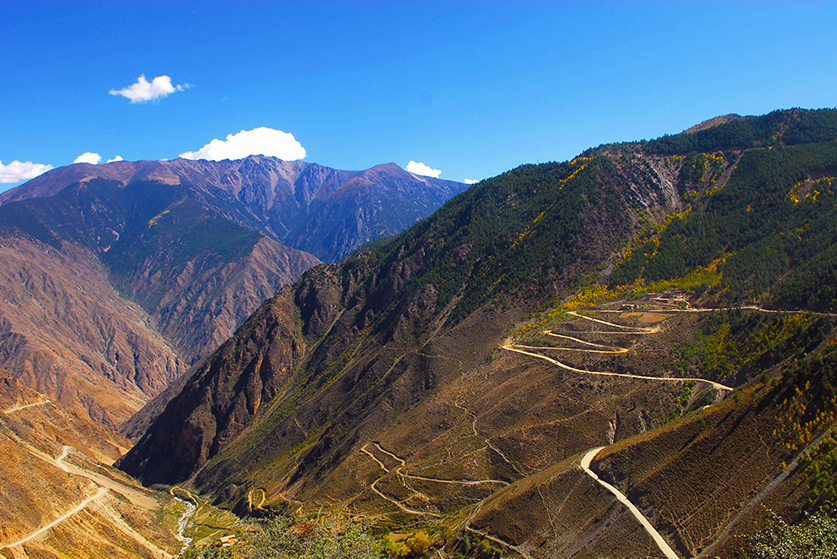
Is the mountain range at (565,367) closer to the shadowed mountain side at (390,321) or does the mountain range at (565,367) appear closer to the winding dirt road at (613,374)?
the winding dirt road at (613,374)

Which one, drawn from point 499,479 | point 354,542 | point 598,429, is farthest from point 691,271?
point 354,542

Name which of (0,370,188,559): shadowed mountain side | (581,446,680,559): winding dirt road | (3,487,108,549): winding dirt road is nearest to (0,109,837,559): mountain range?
(581,446,680,559): winding dirt road

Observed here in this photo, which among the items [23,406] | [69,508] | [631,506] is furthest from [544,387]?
[23,406]

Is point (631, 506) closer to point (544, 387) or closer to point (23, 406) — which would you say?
point (544, 387)

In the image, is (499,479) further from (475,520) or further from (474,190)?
(474,190)

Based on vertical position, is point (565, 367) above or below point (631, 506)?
above

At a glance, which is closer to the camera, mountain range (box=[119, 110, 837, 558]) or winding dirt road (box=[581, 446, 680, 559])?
winding dirt road (box=[581, 446, 680, 559])

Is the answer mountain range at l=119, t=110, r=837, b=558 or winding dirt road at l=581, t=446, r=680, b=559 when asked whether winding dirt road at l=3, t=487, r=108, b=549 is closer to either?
mountain range at l=119, t=110, r=837, b=558

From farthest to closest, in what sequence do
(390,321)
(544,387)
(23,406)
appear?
(23,406) → (390,321) → (544,387)

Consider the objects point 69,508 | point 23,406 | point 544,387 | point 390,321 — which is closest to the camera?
point 544,387

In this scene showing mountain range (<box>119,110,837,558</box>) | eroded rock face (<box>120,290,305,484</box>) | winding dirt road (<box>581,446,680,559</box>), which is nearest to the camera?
winding dirt road (<box>581,446,680,559</box>)

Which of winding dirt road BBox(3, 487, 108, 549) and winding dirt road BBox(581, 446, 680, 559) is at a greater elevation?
winding dirt road BBox(581, 446, 680, 559)
